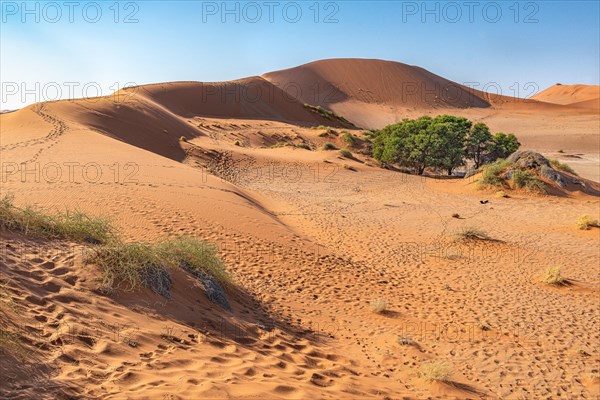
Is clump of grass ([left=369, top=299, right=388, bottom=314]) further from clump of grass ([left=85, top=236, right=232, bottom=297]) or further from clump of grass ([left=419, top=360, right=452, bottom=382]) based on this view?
clump of grass ([left=85, top=236, right=232, bottom=297])

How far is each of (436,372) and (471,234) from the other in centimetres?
848

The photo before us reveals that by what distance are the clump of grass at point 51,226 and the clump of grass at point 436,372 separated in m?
4.96

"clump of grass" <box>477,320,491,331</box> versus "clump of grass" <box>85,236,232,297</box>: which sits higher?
"clump of grass" <box>85,236,232,297</box>

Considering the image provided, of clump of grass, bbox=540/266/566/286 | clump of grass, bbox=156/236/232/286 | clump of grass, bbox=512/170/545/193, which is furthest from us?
clump of grass, bbox=512/170/545/193

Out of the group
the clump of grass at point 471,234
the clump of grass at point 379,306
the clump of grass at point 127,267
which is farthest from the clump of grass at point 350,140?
the clump of grass at point 127,267

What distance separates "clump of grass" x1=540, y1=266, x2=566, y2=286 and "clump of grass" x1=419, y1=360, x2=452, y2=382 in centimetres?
560

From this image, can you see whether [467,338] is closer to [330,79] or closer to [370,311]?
[370,311]

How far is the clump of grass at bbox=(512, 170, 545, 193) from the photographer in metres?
21.0

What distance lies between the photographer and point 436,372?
6.05 metres

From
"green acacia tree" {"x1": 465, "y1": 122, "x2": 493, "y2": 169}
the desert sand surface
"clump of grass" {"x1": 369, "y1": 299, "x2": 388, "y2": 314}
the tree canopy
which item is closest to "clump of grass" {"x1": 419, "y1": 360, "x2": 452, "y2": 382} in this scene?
the desert sand surface

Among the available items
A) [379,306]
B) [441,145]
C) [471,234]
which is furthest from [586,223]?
[441,145]

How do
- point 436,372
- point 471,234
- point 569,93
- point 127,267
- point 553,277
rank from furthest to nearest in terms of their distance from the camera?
point 569,93 → point 471,234 → point 553,277 → point 127,267 → point 436,372

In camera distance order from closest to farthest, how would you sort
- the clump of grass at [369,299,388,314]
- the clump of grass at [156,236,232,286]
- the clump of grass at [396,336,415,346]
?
the clump of grass at [396,336,415,346], the clump of grass at [156,236,232,286], the clump of grass at [369,299,388,314]

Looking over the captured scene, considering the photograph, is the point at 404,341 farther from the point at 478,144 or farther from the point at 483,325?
the point at 478,144
